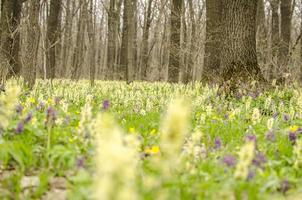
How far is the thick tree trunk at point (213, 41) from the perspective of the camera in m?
14.4

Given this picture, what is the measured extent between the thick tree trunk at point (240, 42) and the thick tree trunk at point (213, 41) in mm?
4034

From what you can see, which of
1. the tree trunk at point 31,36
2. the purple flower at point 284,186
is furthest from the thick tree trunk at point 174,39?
the purple flower at point 284,186

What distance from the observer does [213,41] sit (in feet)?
49.2

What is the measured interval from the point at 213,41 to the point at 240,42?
5580 millimetres

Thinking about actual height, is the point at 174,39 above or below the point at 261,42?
above

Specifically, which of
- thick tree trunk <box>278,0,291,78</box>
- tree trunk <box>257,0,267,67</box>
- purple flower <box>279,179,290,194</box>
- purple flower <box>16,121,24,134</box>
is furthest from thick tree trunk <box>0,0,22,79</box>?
purple flower <box>279,179,290,194</box>

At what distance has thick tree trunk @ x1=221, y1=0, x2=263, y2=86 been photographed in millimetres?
9398

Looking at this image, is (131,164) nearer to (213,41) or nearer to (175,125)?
(175,125)

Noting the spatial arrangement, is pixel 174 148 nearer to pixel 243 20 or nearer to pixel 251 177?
pixel 251 177

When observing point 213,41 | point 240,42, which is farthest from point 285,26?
point 240,42

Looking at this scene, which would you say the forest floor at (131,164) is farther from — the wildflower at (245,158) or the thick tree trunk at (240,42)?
the thick tree trunk at (240,42)

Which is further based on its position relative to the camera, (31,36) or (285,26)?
(285,26)

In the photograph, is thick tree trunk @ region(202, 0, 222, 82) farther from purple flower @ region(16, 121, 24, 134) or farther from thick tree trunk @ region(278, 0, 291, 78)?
purple flower @ region(16, 121, 24, 134)

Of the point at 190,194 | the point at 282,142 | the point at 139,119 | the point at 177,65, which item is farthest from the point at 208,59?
the point at 190,194
